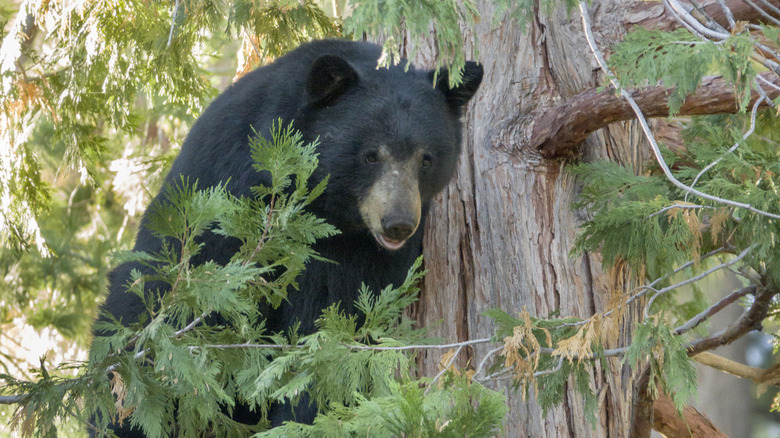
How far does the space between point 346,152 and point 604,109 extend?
1253 millimetres

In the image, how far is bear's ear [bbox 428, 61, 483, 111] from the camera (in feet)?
12.5

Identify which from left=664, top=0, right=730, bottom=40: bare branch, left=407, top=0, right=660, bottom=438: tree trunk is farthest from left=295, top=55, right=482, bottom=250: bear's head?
left=664, top=0, right=730, bottom=40: bare branch

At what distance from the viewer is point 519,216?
3918mm

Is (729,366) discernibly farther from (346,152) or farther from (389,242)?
(346,152)

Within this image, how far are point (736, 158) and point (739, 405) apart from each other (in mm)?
11749

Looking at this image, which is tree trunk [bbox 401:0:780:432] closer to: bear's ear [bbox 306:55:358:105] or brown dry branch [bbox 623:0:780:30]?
brown dry branch [bbox 623:0:780:30]

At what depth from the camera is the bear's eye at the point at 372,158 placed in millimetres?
3572

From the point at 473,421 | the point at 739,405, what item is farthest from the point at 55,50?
the point at 739,405

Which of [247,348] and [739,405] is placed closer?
[247,348]

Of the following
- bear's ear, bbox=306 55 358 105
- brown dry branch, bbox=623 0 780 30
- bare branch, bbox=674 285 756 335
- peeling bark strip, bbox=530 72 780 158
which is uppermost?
brown dry branch, bbox=623 0 780 30

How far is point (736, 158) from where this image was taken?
2.98 meters

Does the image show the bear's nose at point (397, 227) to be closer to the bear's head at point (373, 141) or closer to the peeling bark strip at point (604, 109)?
the bear's head at point (373, 141)

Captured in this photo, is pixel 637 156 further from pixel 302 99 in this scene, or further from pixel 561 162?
pixel 302 99

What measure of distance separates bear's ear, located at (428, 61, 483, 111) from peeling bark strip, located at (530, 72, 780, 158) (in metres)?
0.38
